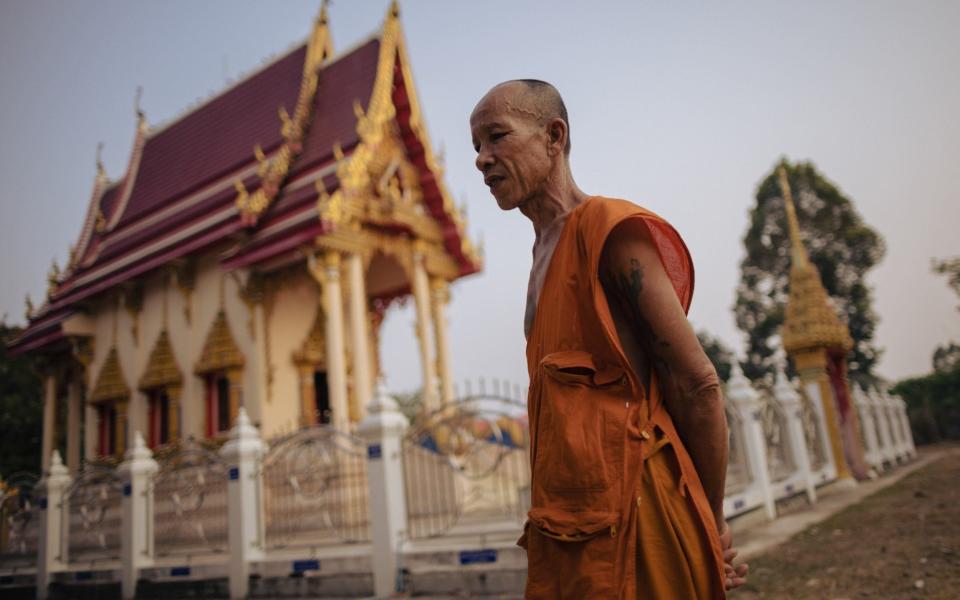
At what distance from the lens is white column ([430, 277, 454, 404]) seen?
11.8 meters

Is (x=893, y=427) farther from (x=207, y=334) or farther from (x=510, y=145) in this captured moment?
(x=510, y=145)

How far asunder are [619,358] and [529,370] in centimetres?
31

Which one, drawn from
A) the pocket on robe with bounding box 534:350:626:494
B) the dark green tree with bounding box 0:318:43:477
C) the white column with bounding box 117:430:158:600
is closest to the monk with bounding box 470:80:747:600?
the pocket on robe with bounding box 534:350:626:494

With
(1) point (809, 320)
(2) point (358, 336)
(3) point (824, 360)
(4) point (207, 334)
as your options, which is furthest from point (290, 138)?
(3) point (824, 360)

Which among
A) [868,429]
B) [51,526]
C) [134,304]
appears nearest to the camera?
[51,526]

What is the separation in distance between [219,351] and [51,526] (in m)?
3.73

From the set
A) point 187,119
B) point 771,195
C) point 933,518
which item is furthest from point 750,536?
point 771,195

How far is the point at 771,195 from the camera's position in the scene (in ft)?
82.8

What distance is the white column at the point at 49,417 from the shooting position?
1438 cm

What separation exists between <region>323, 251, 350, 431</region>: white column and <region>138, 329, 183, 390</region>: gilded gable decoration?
3.90 m

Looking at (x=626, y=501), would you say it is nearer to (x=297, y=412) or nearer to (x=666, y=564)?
(x=666, y=564)

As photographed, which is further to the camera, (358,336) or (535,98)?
(358,336)

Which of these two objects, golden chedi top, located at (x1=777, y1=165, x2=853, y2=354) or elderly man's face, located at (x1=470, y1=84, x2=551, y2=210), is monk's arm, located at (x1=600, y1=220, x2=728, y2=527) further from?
golden chedi top, located at (x1=777, y1=165, x2=853, y2=354)

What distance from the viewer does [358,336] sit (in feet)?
32.9
